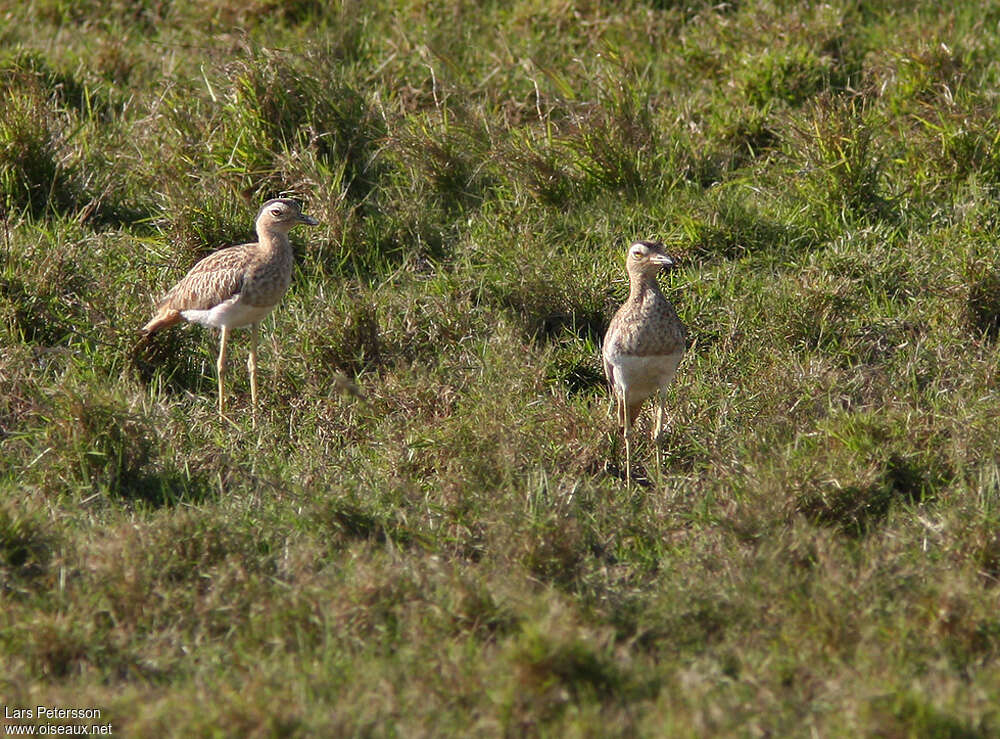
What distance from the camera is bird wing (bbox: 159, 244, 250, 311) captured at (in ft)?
23.0

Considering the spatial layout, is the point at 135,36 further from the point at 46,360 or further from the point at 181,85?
the point at 46,360

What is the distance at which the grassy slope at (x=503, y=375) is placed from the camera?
5.20 metres

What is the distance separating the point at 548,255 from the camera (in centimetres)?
784

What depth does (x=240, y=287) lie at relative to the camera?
7.01 meters

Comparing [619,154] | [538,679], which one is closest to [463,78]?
[619,154]

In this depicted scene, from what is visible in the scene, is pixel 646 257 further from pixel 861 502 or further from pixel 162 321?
pixel 162 321

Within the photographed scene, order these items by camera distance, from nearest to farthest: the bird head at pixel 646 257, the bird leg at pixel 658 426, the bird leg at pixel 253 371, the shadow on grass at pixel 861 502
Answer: the shadow on grass at pixel 861 502 < the bird leg at pixel 658 426 < the bird head at pixel 646 257 < the bird leg at pixel 253 371

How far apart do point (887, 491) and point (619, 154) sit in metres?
2.93

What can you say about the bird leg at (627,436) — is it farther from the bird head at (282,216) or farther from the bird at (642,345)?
the bird head at (282,216)

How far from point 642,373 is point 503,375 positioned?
0.82 m

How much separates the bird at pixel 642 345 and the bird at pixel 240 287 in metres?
1.68

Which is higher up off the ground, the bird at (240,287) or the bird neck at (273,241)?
the bird neck at (273,241)

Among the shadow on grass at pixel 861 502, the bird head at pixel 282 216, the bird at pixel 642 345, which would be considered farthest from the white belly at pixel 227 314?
the shadow on grass at pixel 861 502

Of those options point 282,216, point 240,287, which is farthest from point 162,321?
point 282,216
